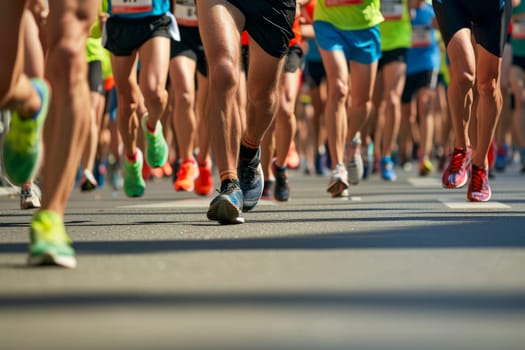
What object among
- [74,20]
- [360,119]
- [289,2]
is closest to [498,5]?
[289,2]

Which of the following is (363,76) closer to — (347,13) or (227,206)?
(347,13)

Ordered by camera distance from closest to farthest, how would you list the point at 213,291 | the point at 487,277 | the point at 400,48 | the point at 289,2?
the point at 213,291 < the point at 487,277 < the point at 289,2 < the point at 400,48

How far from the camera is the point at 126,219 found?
730cm

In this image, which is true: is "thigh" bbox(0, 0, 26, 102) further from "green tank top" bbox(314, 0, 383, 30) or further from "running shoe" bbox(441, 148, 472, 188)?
"green tank top" bbox(314, 0, 383, 30)

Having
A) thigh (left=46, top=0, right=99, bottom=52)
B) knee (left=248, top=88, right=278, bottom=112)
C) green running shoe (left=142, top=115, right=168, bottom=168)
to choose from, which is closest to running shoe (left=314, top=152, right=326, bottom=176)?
green running shoe (left=142, top=115, right=168, bottom=168)

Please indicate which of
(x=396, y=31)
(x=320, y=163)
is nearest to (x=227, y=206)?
(x=396, y=31)

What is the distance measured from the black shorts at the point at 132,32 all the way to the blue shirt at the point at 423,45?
7.37 m

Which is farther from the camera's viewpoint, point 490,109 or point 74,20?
point 490,109

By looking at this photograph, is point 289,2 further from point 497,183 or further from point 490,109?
point 497,183

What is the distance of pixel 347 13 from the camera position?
10438 millimetres

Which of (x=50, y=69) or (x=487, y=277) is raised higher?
(x=50, y=69)

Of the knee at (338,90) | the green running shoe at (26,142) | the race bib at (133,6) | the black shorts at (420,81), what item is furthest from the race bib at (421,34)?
the green running shoe at (26,142)

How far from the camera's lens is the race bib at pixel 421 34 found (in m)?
16.5

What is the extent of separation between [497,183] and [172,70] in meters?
3.86
